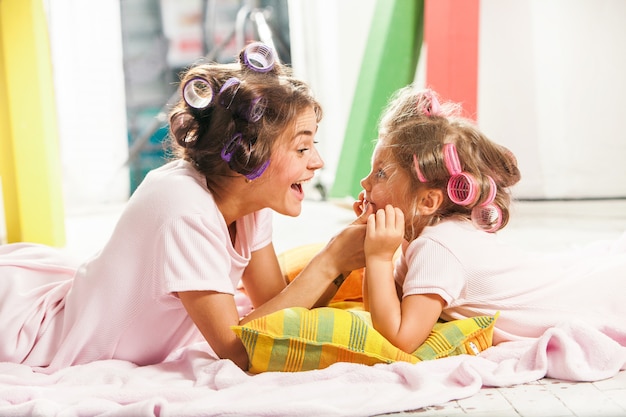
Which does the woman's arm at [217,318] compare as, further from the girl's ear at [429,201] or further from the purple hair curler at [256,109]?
the girl's ear at [429,201]

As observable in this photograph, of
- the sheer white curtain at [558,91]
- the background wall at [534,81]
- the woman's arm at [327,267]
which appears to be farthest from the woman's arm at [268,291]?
the sheer white curtain at [558,91]

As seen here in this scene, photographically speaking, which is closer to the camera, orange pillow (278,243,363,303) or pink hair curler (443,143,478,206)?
pink hair curler (443,143,478,206)

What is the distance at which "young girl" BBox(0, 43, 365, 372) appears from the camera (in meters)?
1.45

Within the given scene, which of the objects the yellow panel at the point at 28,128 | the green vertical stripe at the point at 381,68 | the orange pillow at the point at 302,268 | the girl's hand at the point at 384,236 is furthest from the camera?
the green vertical stripe at the point at 381,68

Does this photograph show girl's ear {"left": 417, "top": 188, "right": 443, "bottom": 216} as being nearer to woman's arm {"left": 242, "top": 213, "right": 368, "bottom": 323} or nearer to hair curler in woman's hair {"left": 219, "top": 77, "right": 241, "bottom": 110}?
woman's arm {"left": 242, "top": 213, "right": 368, "bottom": 323}

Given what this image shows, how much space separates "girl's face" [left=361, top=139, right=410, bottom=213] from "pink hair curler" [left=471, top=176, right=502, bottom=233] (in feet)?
0.50

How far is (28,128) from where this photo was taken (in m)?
3.01

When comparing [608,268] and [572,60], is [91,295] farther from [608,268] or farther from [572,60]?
[572,60]

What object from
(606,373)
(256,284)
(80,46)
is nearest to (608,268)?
(606,373)

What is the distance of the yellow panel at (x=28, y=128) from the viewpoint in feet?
9.68

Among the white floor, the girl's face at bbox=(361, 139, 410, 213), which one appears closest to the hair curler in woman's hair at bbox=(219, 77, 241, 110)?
the girl's face at bbox=(361, 139, 410, 213)

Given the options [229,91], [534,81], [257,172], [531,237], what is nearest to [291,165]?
[257,172]

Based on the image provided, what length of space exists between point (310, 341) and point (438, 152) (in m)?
0.49

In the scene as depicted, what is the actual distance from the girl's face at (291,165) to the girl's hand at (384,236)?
165 millimetres
